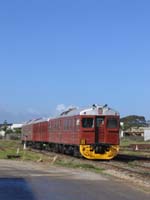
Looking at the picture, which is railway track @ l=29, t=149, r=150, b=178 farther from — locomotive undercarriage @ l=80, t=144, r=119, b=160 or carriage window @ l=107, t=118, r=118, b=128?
carriage window @ l=107, t=118, r=118, b=128

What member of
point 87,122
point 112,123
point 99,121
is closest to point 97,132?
point 99,121

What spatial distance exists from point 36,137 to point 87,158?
2422 cm

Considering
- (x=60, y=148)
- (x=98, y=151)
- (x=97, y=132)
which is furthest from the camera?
(x=60, y=148)

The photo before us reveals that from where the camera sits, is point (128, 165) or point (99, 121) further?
point (99, 121)

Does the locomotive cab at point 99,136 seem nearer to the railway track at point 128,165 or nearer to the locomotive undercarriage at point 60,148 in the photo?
the railway track at point 128,165

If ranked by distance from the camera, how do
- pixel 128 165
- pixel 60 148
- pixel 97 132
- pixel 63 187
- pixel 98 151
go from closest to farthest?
1. pixel 63 187
2. pixel 128 165
3. pixel 97 132
4. pixel 98 151
5. pixel 60 148

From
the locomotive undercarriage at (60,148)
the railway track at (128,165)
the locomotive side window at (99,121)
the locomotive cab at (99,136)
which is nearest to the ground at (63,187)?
the railway track at (128,165)

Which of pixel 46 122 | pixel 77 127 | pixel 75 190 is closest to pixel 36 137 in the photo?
pixel 46 122

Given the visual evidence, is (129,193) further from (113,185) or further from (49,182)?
(49,182)

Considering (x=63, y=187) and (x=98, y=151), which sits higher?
(x=98, y=151)

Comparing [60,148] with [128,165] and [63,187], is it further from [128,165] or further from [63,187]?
[63,187]

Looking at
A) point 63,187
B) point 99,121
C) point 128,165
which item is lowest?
point 63,187

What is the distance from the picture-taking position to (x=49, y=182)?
18484 mm

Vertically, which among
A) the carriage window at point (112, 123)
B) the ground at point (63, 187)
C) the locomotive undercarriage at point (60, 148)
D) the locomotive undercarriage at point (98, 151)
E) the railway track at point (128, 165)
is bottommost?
the ground at point (63, 187)
